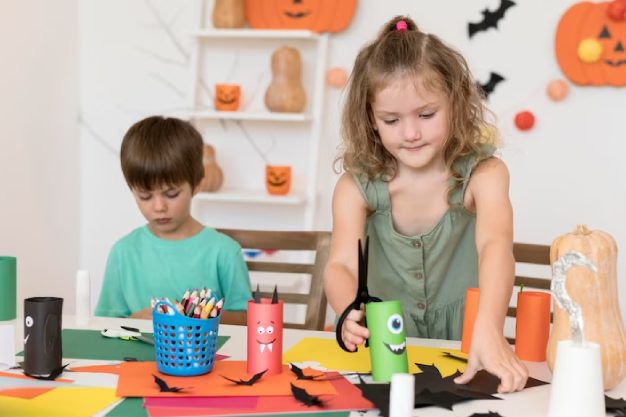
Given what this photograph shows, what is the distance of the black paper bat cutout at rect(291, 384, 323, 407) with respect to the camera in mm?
1043

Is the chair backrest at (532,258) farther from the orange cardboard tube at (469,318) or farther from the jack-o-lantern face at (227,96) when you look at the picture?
the jack-o-lantern face at (227,96)

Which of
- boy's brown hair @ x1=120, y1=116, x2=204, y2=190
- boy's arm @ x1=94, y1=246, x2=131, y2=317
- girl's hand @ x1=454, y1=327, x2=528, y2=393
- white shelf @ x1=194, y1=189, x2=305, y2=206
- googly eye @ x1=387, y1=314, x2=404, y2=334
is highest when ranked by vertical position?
boy's brown hair @ x1=120, y1=116, x2=204, y2=190

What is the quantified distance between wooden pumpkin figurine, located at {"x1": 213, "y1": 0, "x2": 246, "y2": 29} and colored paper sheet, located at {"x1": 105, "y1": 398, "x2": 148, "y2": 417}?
2215 mm

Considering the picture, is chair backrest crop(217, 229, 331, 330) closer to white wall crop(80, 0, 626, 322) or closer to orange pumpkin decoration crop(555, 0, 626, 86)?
white wall crop(80, 0, 626, 322)

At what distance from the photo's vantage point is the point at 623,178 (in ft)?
9.59

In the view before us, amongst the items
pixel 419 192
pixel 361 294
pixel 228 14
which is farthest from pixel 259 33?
pixel 361 294

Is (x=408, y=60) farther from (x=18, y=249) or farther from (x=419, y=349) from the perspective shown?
(x=18, y=249)

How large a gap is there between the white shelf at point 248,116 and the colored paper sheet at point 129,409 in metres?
1.99

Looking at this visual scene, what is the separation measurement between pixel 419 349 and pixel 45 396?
22.9 inches

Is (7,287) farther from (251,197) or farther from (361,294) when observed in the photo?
(251,197)

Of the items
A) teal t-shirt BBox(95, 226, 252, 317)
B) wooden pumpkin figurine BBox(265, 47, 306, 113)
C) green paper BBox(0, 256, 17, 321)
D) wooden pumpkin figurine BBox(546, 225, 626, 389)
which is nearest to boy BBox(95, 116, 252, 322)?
teal t-shirt BBox(95, 226, 252, 317)

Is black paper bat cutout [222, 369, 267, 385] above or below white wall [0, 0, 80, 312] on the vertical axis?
below

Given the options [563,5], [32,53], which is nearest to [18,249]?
[32,53]

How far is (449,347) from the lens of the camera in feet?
4.57
